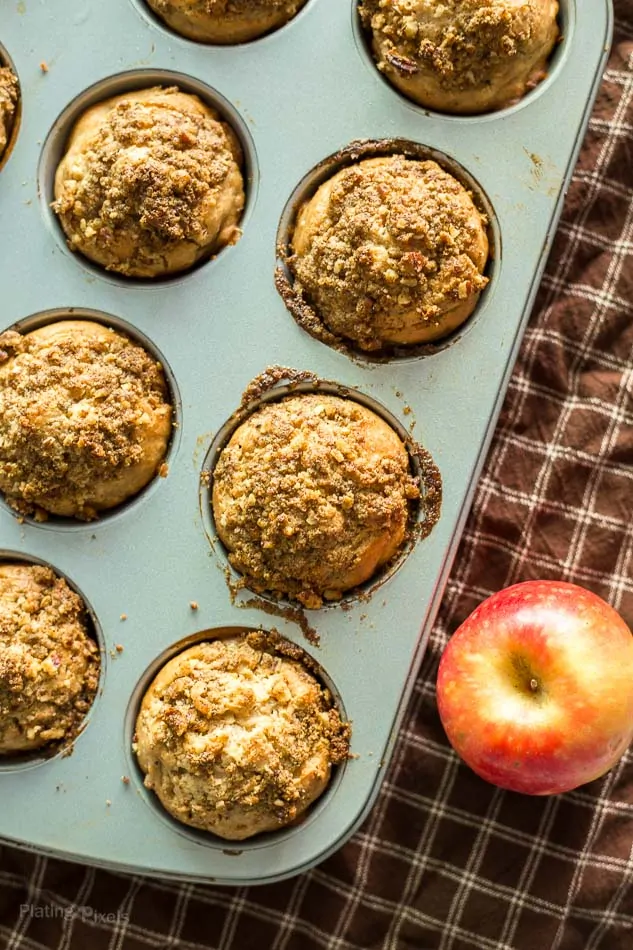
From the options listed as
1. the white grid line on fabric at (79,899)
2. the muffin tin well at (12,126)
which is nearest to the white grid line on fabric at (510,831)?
the white grid line on fabric at (79,899)

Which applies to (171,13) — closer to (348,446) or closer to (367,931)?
→ (348,446)

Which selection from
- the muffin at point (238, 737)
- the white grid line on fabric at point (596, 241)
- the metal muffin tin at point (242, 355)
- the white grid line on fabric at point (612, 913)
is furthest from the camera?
the white grid line on fabric at point (596, 241)

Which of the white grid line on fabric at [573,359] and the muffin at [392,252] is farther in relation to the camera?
the white grid line on fabric at [573,359]

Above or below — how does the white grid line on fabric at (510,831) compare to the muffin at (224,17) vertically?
below

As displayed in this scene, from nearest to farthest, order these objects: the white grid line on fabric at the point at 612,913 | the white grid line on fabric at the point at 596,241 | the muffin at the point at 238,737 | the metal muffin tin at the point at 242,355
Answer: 1. the muffin at the point at 238,737
2. the metal muffin tin at the point at 242,355
3. the white grid line on fabric at the point at 612,913
4. the white grid line on fabric at the point at 596,241

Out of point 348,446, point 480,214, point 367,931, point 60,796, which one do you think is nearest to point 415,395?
point 348,446

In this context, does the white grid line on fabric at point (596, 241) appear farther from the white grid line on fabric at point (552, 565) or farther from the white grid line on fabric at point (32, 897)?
the white grid line on fabric at point (32, 897)

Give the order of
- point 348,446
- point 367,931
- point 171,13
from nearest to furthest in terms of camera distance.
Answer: point 348,446
point 171,13
point 367,931
